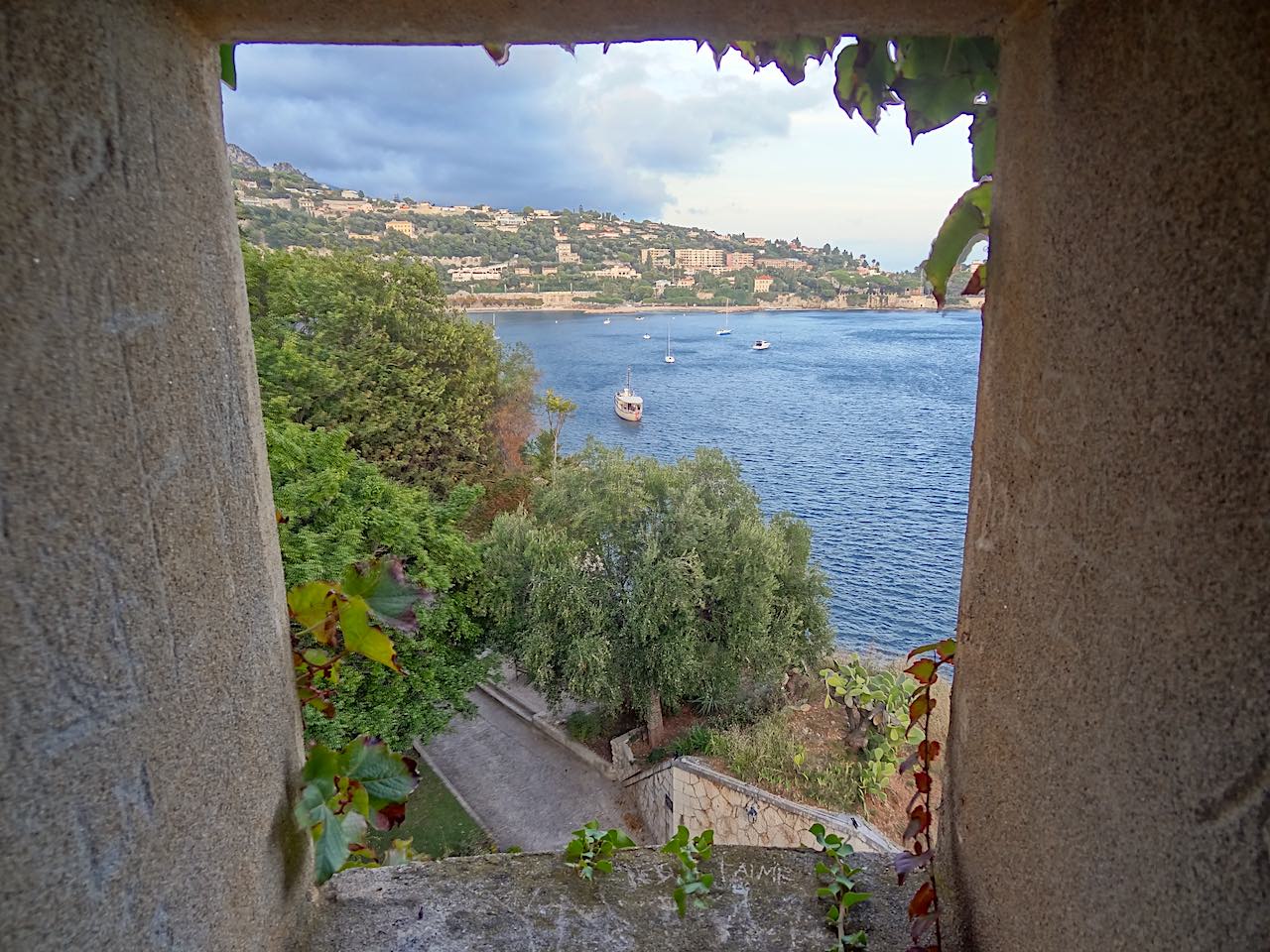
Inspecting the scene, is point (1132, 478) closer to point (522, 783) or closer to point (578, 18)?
point (578, 18)

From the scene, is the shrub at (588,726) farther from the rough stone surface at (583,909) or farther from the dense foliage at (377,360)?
the rough stone surface at (583,909)

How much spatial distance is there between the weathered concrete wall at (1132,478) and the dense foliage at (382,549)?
7.33 meters

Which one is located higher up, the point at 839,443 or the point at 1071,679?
the point at 1071,679

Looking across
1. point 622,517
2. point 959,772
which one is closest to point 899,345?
point 622,517

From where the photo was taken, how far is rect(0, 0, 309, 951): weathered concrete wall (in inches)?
20.7

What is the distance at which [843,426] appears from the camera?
2825 cm

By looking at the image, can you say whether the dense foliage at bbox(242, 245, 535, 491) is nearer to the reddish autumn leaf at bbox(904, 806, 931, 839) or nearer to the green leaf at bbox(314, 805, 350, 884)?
the green leaf at bbox(314, 805, 350, 884)

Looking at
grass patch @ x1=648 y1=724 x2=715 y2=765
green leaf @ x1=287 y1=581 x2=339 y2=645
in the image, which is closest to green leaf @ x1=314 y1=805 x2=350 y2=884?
green leaf @ x1=287 y1=581 x2=339 y2=645

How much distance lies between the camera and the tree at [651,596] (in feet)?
35.2

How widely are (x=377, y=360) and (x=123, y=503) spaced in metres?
13.9

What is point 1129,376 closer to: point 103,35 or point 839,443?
point 103,35

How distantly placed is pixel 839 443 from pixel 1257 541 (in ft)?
88.4

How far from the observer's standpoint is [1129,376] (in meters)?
0.55

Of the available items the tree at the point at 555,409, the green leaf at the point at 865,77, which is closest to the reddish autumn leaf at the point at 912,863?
the green leaf at the point at 865,77
